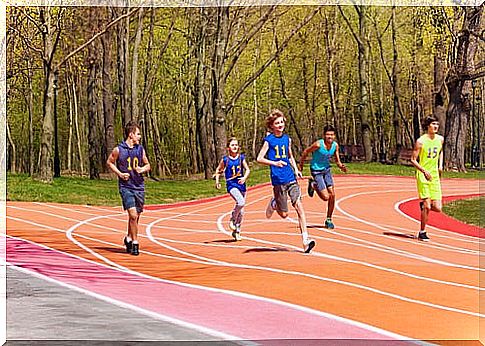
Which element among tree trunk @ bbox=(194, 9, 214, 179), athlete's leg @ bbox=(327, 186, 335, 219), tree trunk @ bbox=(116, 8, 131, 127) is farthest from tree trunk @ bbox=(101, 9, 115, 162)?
athlete's leg @ bbox=(327, 186, 335, 219)

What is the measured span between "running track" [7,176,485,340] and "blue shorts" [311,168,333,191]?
325 mm

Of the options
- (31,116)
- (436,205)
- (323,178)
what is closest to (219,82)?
(323,178)

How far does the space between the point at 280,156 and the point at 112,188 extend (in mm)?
3769

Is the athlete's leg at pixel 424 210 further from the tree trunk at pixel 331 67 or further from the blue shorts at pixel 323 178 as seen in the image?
the tree trunk at pixel 331 67

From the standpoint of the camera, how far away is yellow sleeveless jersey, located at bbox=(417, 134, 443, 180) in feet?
30.6

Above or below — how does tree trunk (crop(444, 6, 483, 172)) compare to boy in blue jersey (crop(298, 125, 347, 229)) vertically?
above

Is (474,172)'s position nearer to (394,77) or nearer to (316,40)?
(394,77)

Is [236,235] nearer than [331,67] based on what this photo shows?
Yes

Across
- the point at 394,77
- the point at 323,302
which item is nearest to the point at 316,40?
the point at 394,77

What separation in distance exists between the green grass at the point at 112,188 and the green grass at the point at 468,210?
402 mm

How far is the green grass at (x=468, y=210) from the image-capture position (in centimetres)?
1038

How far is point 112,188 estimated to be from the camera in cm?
1138

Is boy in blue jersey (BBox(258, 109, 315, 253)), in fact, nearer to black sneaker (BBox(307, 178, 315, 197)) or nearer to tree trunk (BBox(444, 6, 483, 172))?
black sneaker (BBox(307, 178, 315, 197))

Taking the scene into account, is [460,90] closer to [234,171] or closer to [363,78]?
[363,78]
